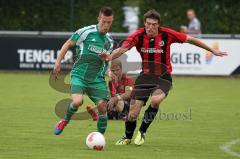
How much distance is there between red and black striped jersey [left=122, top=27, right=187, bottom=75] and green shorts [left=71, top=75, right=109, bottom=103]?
71 cm

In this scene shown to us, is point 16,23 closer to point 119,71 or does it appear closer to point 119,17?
point 119,17

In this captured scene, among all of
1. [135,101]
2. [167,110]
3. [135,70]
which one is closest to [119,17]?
[135,70]

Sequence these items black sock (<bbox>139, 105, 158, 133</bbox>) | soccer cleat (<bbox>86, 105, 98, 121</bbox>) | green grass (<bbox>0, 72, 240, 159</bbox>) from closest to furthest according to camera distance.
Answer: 1. green grass (<bbox>0, 72, 240, 159</bbox>)
2. black sock (<bbox>139, 105, 158, 133</bbox>)
3. soccer cleat (<bbox>86, 105, 98, 121</bbox>)

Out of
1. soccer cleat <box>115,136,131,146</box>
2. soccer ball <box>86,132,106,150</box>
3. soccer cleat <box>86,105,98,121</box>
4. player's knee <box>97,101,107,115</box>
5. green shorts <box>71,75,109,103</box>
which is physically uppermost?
green shorts <box>71,75,109,103</box>

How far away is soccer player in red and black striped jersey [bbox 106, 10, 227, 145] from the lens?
11383mm

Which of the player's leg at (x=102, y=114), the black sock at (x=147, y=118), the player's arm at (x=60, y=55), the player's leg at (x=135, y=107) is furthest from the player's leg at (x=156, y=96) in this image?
the player's arm at (x=60, y=55)

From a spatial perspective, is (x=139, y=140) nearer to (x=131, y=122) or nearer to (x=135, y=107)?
(x=131, y=122)

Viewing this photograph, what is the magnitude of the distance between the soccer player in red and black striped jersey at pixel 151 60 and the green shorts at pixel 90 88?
458mm

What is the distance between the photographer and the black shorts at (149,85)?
38.2 ft

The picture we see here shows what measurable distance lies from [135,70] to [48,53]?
5.86 metres

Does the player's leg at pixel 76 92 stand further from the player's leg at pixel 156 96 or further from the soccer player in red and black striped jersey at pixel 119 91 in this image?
the soccer player in red and black striped jersey at pixel 119 91

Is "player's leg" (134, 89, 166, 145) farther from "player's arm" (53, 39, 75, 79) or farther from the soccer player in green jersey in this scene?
"player's arm" (53, 39, 75, 79)

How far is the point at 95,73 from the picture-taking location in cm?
1170

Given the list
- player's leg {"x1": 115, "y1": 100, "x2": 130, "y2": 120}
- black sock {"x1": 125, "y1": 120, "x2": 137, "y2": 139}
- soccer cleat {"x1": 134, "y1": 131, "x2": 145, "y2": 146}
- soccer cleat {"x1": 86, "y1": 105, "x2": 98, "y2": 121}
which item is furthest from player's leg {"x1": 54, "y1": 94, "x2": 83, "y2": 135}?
player's leg {"x1": 115, "y1": 100, "x2": 130, "y2": 120}
